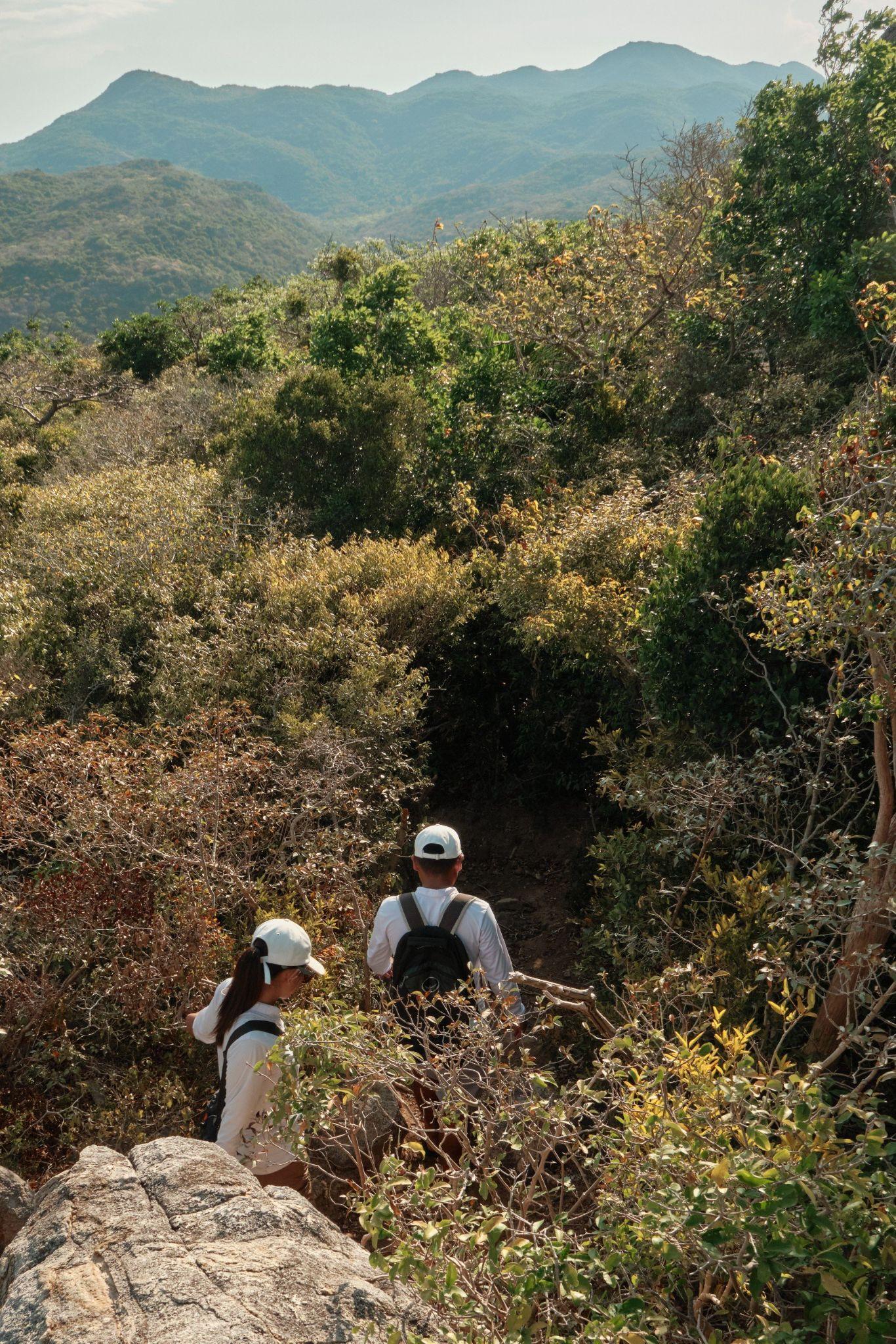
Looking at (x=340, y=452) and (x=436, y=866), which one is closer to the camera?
(x=436, y=866)

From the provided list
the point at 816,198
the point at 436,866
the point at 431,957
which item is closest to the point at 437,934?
the point at 431,957

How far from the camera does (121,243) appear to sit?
130 meters

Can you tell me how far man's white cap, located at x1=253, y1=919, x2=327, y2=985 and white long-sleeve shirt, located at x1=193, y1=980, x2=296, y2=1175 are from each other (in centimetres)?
19

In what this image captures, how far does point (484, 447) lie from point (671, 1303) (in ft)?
33.8

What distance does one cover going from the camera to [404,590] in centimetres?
774

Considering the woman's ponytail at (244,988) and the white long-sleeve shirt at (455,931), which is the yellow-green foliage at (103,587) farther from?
the woman's ponytail at (244,988)

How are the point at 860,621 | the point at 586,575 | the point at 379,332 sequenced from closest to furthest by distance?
1. the point at 860,621
2. the point at 586,575
3. the point at 379,332

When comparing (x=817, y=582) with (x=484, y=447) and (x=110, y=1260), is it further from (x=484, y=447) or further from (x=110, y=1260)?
(x=484, y=447)

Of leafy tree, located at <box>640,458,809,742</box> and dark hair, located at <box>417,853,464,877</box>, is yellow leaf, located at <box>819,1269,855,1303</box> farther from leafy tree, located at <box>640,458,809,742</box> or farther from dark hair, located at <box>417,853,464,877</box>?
leafy tree, located at <box>640,458,809,742</box>

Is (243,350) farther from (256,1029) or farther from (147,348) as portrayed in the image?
(256,1029)

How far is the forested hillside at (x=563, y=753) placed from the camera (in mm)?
2418

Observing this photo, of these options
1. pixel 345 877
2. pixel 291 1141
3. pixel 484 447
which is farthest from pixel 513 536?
pixel 291 1141

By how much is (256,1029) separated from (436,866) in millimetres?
1040

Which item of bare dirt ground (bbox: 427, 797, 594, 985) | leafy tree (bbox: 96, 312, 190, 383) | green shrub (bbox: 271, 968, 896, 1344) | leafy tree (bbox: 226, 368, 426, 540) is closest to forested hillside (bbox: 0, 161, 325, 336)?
leafy tree (bbox: 96, 312, 190, 383)
